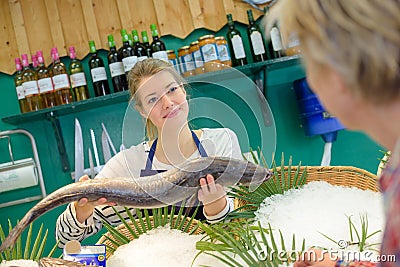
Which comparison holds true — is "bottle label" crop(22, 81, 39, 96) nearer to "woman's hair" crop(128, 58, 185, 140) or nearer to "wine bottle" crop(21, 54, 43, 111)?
"wine bottle" crop(21, 54, 43, 111)

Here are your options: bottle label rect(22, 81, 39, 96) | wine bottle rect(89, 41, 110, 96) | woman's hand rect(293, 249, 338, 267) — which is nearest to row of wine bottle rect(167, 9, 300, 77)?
wine bottle rect(89, 41, 110, 96)

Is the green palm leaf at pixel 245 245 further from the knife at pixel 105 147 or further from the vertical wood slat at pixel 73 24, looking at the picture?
the vertical wood slat at pixel 73 24

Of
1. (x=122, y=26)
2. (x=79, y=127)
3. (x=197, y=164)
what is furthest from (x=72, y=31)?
(x=197, y=164)

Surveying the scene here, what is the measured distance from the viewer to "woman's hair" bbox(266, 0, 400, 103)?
45 centimetres

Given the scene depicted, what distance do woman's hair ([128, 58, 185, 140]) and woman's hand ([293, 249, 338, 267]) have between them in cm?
45

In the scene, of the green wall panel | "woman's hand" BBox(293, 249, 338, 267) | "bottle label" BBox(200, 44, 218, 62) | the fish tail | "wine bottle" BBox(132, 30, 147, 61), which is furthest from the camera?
the green wall panel

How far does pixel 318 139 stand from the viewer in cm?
270

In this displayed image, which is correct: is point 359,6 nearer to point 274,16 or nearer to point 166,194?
point 274,16

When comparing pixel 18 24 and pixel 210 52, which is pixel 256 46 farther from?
pixel 18 24

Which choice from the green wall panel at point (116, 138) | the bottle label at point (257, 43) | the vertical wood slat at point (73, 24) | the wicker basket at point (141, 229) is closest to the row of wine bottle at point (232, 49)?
the bottle label at point (257, 43)

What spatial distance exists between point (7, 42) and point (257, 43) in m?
1.19

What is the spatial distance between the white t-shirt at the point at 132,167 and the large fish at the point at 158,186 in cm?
4

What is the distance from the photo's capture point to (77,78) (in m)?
2.46

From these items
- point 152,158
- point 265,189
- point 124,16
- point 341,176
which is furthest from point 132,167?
point 124,16
